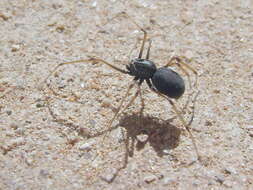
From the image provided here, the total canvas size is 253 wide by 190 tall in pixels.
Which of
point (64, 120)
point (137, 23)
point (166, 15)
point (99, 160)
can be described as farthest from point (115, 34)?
point (99, 160)

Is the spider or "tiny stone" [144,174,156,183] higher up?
the spider

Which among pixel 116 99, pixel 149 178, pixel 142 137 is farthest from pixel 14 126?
pixel 149 178

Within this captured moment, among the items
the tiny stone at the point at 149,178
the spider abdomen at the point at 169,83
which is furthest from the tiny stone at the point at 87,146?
the spider abdomen at the point at 169,83

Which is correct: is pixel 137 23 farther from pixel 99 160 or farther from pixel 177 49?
pixel 99 160

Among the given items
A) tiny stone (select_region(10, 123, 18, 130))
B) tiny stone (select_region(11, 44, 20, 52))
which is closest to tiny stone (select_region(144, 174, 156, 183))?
tiny stone (select_region(10, 123, 18, 130))

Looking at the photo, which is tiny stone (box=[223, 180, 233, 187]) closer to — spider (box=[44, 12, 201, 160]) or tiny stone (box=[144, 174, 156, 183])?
spider (box=[44, 12, 201, 160])

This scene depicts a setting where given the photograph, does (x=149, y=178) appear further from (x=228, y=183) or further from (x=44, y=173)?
(x=44, y=173)
